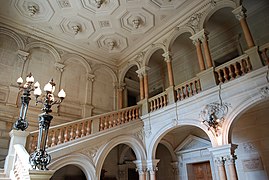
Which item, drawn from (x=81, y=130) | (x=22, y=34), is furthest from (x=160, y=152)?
(x=22, y=34)

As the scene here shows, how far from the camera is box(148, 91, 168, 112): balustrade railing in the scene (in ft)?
26.6

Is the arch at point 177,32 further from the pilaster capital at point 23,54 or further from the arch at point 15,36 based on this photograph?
the arch at point 15,36

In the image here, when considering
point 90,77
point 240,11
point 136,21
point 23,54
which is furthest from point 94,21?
point 240,11

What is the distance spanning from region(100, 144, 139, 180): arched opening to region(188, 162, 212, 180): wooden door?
105 inches

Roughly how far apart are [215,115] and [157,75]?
20.3ft

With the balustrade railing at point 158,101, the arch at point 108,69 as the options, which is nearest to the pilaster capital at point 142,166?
the balustrade railing at point 158,101

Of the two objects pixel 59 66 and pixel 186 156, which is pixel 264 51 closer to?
pixel 186 156

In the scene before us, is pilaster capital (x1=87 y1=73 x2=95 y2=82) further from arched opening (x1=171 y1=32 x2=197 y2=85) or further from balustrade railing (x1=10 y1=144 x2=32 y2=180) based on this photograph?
balustrade railing (x1=10 y1=144 x2=32 y2=180)

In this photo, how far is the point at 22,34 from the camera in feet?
28.9

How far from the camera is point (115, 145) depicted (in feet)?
24.4

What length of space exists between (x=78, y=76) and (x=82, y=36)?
181 centimetres

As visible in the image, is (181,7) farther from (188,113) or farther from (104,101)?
(104,101)

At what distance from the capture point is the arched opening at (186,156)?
8438mm

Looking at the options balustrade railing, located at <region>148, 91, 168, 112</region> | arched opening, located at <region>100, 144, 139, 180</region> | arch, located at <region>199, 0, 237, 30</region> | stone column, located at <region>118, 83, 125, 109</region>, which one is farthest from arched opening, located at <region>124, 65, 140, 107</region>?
arch, located at <region>199, 0, 237, 30</region>
